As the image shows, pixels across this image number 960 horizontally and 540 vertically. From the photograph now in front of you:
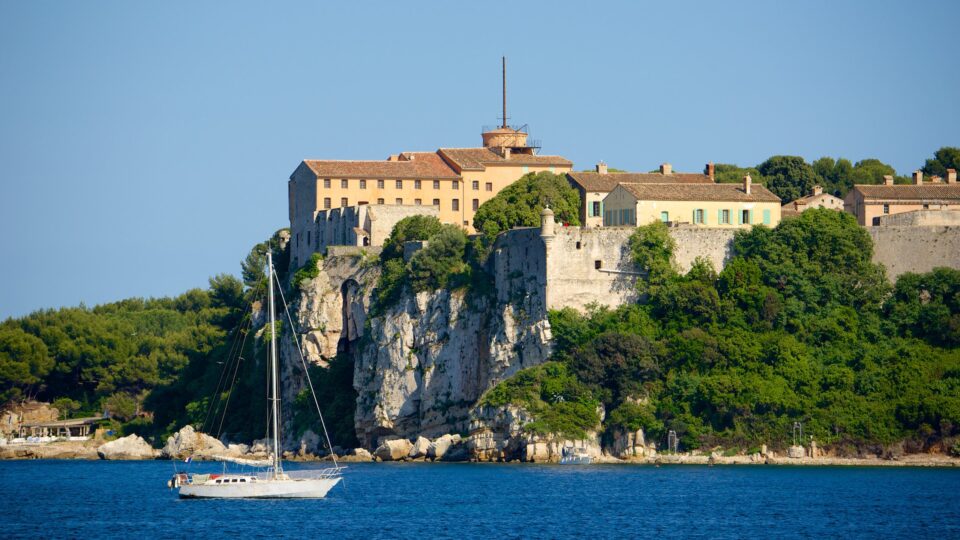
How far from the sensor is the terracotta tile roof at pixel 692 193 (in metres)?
75.4

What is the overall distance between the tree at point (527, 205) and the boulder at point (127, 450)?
1918 centimetres

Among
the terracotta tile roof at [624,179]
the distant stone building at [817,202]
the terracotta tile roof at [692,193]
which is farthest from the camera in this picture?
the distant stone building at [817,202]

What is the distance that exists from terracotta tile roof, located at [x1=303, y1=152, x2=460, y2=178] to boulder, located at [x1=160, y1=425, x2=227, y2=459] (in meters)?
12.9

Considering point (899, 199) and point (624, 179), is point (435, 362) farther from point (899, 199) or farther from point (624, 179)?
point (899, 199)

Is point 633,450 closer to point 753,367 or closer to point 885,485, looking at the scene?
point 753,367


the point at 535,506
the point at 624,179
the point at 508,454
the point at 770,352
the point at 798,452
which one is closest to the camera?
the point at 535,506

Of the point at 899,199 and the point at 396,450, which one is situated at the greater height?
the point at 899,199

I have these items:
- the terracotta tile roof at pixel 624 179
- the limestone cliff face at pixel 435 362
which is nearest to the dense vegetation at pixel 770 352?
the limestone cliff face at pixel 435 362

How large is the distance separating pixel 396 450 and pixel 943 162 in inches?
1500

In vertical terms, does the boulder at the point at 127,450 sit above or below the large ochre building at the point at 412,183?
below

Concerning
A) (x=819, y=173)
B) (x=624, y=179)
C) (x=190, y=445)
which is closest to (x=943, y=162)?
(x=819, y=173)

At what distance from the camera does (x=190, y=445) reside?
79.8m

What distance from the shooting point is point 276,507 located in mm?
53656

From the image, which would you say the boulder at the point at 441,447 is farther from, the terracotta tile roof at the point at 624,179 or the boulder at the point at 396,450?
the terracotta tile roof at the point at 624,179
